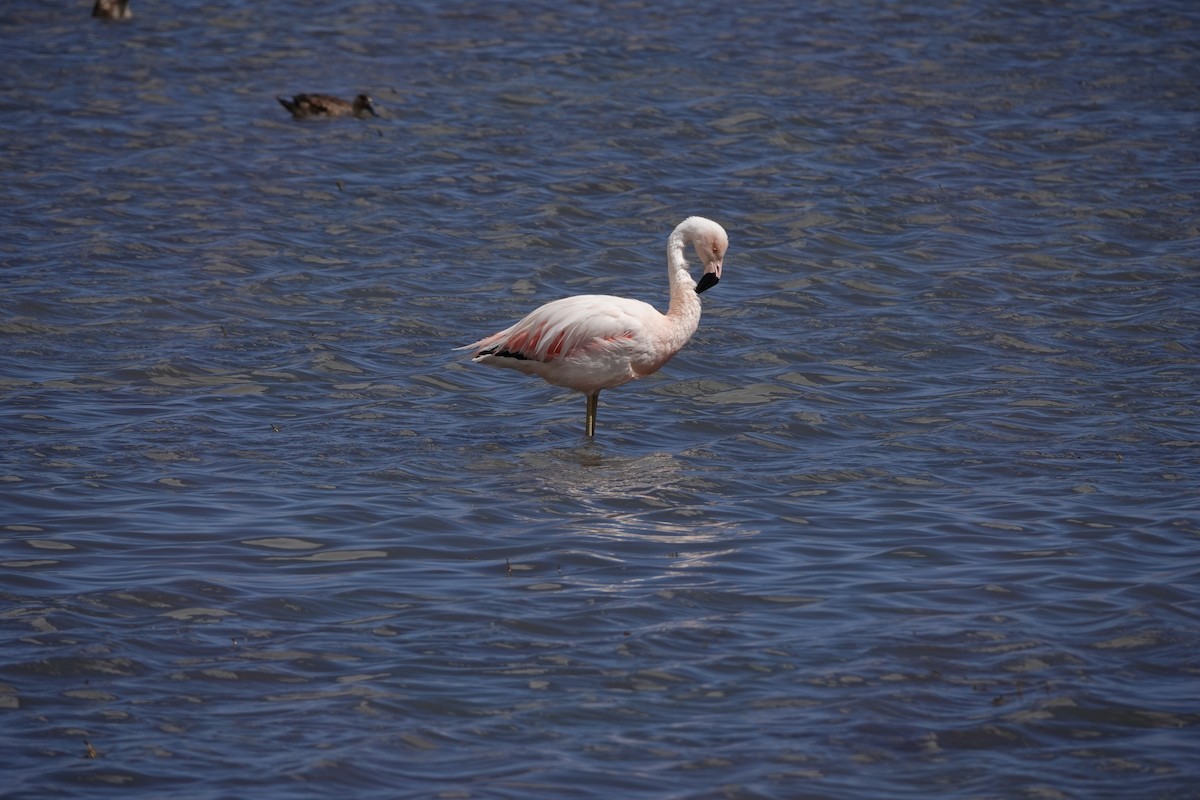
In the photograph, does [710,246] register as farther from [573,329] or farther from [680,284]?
[573,329]

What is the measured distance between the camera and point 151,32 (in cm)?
2147

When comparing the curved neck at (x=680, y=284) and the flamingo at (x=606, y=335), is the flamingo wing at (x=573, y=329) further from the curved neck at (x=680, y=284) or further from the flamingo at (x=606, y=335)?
the curved neck at (x=680, y=284)

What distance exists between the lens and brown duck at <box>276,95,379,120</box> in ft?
56.4

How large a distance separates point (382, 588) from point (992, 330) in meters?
6.03

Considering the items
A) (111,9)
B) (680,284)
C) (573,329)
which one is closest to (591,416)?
(573,329)

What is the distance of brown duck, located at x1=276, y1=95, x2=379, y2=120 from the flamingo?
26.5 ft

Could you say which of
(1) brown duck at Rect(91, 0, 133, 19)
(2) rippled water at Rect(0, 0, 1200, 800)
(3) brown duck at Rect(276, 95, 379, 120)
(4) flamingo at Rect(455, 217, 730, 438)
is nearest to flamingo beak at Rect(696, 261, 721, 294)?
(4) flamingo at Rect(455, 217, 730, 438)

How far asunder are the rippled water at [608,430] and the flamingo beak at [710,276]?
0.92 meters

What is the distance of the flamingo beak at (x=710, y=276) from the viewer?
9.78 meters

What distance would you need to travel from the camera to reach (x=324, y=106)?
17.2 m

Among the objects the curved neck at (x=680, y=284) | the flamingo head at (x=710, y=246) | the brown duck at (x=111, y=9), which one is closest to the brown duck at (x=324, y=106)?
the brown duck at (x=111, y=9)

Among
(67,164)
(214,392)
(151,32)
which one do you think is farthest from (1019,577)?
(151,32)

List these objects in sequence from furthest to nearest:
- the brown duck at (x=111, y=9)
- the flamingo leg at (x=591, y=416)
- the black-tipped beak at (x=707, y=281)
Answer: the brown duck at (x=111, y=9)
the flamingo leg at (x=591, y=416)
the black-tipped beak at (x=707, y=281)

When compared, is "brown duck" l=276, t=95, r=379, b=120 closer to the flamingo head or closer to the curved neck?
the curved neck
